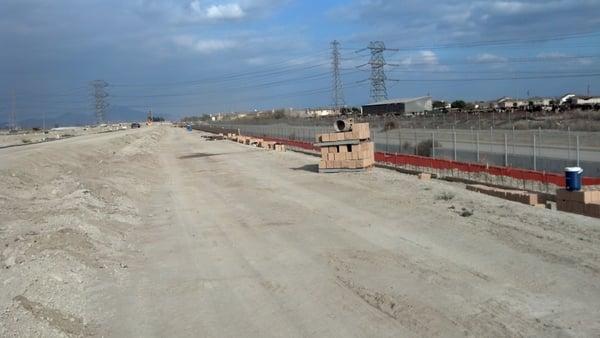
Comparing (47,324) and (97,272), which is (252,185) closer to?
(97,272)

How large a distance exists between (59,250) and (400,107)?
336 ft

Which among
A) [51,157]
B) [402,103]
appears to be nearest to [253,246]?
[51,157]

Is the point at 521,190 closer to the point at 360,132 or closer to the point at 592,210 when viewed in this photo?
the point at 592,210

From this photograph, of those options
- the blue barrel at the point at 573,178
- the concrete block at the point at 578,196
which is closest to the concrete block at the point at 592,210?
the concrete block at the point at 578,196

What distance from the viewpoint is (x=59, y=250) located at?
33.2 feet

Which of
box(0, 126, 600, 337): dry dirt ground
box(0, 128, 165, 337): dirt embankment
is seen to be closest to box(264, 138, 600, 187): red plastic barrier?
box(0, 126, 600, 337): dry dirt ground

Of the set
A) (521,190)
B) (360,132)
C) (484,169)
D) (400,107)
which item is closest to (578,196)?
(521,190)

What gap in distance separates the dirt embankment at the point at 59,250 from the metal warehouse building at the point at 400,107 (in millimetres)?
90963

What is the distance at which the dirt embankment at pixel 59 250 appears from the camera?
23.2 feet

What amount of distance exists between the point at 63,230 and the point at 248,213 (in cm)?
507

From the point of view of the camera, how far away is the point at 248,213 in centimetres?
1569

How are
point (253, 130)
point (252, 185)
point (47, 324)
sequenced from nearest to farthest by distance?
1. point (47, 324)
2. point (252, 185)
3. point (253, 130)

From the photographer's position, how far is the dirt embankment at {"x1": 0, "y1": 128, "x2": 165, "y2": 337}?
23.2 ft

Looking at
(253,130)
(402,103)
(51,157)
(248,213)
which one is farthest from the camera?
(402,103)
